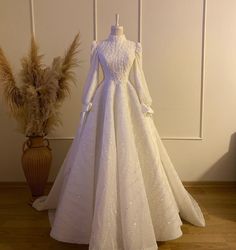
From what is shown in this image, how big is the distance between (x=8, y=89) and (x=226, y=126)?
196 cm

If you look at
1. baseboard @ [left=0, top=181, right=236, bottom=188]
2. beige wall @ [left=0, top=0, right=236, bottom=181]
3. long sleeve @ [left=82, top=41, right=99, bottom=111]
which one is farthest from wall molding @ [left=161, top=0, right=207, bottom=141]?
long sleeve @ [left=82, top=41, right=99, bottom=111]

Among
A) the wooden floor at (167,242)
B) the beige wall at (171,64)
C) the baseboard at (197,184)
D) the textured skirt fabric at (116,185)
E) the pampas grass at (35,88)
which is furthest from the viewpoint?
the baseboard at (197,184)

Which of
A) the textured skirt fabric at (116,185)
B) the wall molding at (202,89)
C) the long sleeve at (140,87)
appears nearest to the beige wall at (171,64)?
the wall molding at (202,89)

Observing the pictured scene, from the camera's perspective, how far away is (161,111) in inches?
117

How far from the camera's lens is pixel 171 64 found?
2912mm

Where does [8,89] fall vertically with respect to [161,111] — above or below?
above

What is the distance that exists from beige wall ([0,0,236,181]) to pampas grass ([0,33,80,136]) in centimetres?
34

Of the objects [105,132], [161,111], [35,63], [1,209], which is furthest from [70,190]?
[161,111]

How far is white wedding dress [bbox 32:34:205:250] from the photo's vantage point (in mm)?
1839

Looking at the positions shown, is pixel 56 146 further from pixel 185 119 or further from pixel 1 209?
pixel 185 119

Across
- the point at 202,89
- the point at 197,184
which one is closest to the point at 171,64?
the point at 202,89

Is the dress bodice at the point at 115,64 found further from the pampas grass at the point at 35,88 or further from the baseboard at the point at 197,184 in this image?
the baseboard at the point at 197,184

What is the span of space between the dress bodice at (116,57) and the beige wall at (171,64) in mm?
817

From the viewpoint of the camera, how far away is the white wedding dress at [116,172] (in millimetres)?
1839
